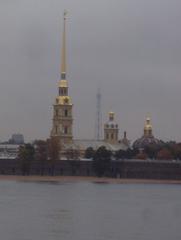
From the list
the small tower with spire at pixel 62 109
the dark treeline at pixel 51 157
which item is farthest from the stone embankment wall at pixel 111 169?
the small tower with spire at pixel 62 109

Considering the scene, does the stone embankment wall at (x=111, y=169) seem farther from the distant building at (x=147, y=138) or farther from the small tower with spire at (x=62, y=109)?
the distant building at (x=147, y=138)

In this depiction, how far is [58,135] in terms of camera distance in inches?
4429

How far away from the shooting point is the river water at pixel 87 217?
116 feet

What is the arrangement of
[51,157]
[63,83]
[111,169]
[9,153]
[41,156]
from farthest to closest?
1. [63,83]
2. [9,153]
3. [111,169]
4. [41,156]
5. [51,157]

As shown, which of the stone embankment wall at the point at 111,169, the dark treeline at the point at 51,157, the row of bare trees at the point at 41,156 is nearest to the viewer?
the row of bare trees at the point at 41,156

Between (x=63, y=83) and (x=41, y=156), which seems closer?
(x=41, y=156)

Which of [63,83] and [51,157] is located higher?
[63,83]

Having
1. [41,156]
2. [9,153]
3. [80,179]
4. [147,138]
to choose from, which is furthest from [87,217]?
[147,138]

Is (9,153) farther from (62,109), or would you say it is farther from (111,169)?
(111,169)

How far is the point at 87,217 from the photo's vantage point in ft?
135

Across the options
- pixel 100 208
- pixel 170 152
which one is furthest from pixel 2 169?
pixel 100 208

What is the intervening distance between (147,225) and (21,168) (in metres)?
50.4

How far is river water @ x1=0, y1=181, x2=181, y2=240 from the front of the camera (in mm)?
35375

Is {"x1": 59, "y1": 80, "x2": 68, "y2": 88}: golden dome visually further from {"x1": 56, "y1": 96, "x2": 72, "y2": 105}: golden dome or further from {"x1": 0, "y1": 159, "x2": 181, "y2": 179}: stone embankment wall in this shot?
{"x1": 0, "y1": 159, "x2": 181, "y2": 179}: stone embankment wall
